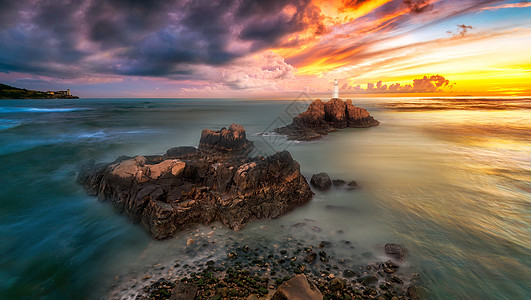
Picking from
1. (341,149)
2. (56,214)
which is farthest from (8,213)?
(341,149)

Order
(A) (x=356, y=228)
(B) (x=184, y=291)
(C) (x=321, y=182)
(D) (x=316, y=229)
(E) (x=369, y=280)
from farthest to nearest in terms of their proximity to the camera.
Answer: (C) (x=321, y=182) → (A) (x=356, y=228) → (D) (x=316, y=229) → (E) (x=369, y=280) → (B) (x=184, y=291)


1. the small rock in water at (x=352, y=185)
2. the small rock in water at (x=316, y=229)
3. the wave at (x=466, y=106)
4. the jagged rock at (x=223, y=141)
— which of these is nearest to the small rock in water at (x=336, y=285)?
the small rock in water at (x=316, y=229)

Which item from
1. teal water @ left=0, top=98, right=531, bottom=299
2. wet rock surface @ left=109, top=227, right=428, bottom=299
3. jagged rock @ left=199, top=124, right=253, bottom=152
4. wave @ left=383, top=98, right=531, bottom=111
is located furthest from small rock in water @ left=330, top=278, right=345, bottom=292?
wave @ left=383, top=98, right=531, bottom=111

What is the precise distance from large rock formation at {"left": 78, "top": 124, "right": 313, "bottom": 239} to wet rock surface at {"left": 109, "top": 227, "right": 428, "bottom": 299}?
1.36m

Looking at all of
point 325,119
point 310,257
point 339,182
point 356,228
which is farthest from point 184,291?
point 325,119

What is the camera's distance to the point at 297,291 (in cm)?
421

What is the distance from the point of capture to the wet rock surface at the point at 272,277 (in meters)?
4.58

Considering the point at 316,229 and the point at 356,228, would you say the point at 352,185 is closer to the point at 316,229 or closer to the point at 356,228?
the point at 356,228

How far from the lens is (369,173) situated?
1322cm

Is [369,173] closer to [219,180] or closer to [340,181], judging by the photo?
[340,181]

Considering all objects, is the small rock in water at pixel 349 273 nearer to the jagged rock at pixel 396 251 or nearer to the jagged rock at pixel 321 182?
the jagged rock at pixel 396 251

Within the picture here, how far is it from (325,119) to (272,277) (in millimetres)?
30154

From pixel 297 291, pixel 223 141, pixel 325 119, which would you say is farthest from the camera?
pixel 325 119

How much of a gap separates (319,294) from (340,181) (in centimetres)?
765
